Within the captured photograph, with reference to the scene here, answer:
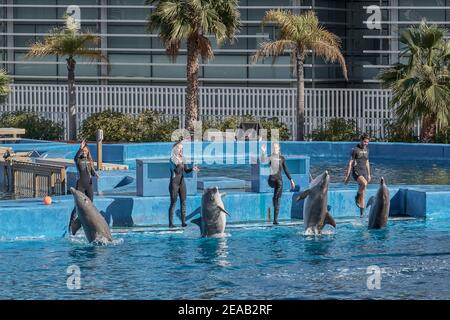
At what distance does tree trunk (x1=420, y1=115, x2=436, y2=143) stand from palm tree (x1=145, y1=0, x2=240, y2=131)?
21.3 feet

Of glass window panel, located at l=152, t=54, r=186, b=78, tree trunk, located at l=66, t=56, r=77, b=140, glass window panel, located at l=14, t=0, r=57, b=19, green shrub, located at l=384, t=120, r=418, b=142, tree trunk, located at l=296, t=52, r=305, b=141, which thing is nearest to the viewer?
green shrub, located at l=384, t=120, r=418, b=142

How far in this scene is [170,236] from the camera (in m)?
25.6

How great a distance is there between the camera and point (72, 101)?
43.2 metres

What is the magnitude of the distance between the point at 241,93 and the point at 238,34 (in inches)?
135

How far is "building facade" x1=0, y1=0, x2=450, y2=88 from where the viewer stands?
153ft

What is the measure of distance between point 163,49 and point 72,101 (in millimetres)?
5473

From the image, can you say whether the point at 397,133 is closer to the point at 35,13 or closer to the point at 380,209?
the point at 35,13

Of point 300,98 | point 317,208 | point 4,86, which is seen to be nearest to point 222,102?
point 300,98

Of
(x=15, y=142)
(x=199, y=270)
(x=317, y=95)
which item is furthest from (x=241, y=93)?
(x=199, y=270)

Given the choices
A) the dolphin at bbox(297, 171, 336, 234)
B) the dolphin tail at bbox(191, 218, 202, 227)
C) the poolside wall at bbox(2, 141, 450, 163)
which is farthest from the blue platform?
the poolside wall at bbox(2, 141, 450, 163)

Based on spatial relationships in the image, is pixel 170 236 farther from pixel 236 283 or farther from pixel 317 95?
pixel 317 95

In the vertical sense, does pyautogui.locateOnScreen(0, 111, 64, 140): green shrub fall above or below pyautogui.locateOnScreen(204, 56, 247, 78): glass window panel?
below

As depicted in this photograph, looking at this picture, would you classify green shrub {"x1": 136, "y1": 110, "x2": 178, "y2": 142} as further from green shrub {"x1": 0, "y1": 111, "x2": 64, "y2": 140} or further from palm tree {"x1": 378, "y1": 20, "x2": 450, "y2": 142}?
palm tree {"x1": 378, "y1": 20, "x2": 450, "y2": 142}

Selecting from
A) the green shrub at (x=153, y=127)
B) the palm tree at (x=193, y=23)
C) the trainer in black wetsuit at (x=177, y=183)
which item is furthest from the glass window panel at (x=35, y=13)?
the trainer in black wetsuit at (x=177, y=183)
